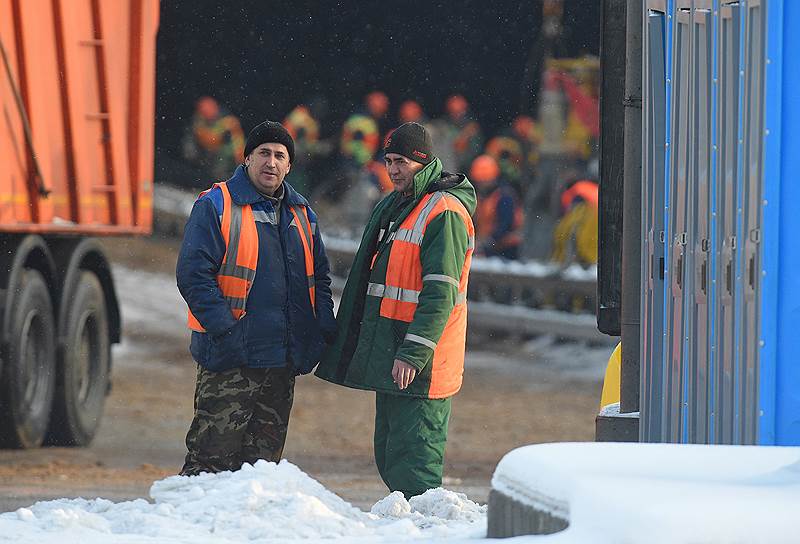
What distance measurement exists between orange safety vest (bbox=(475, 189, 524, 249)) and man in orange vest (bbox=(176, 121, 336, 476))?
45.0ft

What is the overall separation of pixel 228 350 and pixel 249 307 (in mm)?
198

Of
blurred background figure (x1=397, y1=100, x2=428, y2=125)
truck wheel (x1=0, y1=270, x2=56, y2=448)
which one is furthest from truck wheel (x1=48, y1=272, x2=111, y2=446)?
blurred background figure (x1=397, y1=100, x2=428, y2=125)

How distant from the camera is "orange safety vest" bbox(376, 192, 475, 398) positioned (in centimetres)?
620

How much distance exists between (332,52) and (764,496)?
2630cm

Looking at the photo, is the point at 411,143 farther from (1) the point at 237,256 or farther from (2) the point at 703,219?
(2) the point at 703,219

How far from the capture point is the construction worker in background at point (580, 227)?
18062 millimetres

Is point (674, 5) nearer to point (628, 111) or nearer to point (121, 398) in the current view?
point (628, 111)

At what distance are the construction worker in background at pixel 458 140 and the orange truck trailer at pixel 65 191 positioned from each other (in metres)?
10.3

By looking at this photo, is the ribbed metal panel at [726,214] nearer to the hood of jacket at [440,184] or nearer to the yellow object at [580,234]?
the hood of jacket at [440,184]

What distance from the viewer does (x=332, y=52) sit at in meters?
29.5

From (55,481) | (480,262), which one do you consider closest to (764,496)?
(55,481)

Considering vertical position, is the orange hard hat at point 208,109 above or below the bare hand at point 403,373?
above

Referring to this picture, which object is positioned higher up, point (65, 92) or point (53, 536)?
point (65, 92)

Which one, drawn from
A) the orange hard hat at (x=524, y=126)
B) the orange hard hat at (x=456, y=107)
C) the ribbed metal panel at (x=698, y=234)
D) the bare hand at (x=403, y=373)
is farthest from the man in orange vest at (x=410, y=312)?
the orange hard hat at (x=456, y=107)
